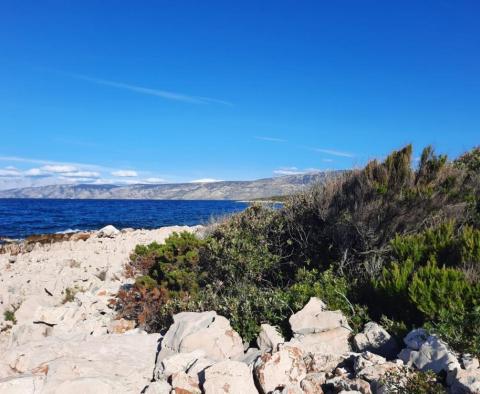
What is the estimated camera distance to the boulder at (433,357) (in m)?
3.85

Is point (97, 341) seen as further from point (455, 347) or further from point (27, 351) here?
point (455, 347)

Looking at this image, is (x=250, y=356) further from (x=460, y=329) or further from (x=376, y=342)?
(x=460, y=329)

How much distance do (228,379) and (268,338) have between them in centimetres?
125

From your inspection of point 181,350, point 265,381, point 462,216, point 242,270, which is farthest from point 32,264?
point 462,216

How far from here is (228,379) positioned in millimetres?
4344

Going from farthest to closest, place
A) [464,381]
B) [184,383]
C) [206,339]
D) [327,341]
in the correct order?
1. [206,339]
2. [327,341]
3. [184,383]
4. [464,381]

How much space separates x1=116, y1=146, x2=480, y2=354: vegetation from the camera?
5488mm

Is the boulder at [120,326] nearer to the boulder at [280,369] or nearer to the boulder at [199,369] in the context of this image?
the boulder at [199,369]

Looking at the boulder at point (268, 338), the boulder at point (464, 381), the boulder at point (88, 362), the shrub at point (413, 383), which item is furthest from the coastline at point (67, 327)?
the boulder at point (464, 381)

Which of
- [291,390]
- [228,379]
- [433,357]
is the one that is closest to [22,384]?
[228,379]

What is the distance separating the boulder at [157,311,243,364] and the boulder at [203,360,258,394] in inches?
32.9

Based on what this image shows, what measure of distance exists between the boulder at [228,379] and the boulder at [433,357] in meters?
1.69

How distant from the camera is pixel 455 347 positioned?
4.30m

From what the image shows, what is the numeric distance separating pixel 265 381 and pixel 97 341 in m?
2.72
